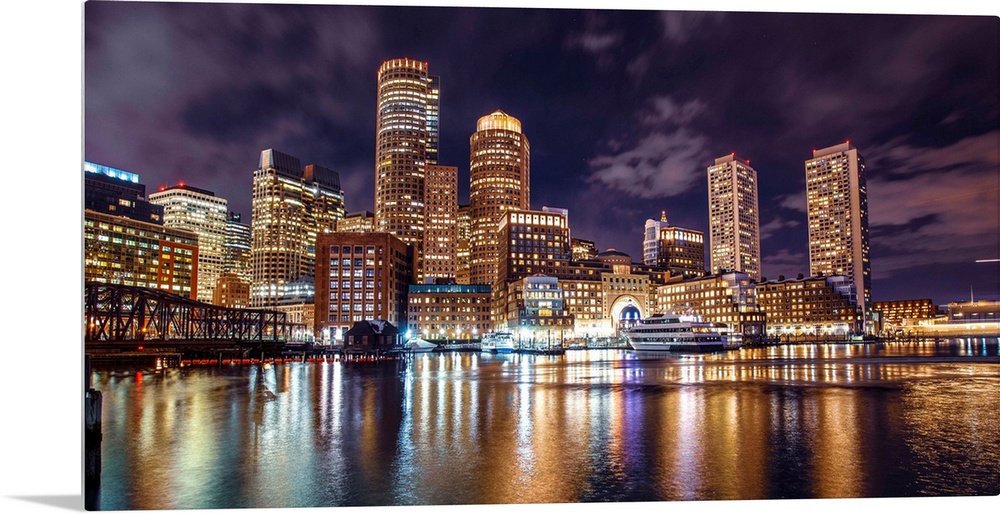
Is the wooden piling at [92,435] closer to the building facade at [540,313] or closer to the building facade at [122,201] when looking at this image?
the building facade at [122,201]

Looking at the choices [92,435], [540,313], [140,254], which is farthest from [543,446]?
[140,254]

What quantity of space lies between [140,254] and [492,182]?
313ft

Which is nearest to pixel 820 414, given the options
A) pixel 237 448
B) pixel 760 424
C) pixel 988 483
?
pixel 760 424

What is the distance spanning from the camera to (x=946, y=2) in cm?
1495

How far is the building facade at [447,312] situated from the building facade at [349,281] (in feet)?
59.4

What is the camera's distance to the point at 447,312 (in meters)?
126

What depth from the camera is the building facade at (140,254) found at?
95.8 metres

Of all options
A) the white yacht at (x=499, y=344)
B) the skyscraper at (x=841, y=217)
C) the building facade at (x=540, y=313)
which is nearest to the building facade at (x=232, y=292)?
the building facade at (x=540, y=313)

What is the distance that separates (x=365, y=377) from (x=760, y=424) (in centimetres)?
2917

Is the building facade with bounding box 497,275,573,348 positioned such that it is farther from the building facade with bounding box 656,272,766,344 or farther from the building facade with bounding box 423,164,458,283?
the building facade with bounding box 423,164,458,283

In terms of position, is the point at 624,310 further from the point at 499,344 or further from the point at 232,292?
the point at 232,292

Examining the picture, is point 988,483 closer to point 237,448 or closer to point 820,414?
point 820,414

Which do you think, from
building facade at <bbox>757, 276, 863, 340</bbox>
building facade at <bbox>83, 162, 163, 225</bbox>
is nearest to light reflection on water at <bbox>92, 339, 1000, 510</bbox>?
building facade at <bbox>83, 162, 163, 225</bbox>

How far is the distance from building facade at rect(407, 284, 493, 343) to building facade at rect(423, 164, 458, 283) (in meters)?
46.5
